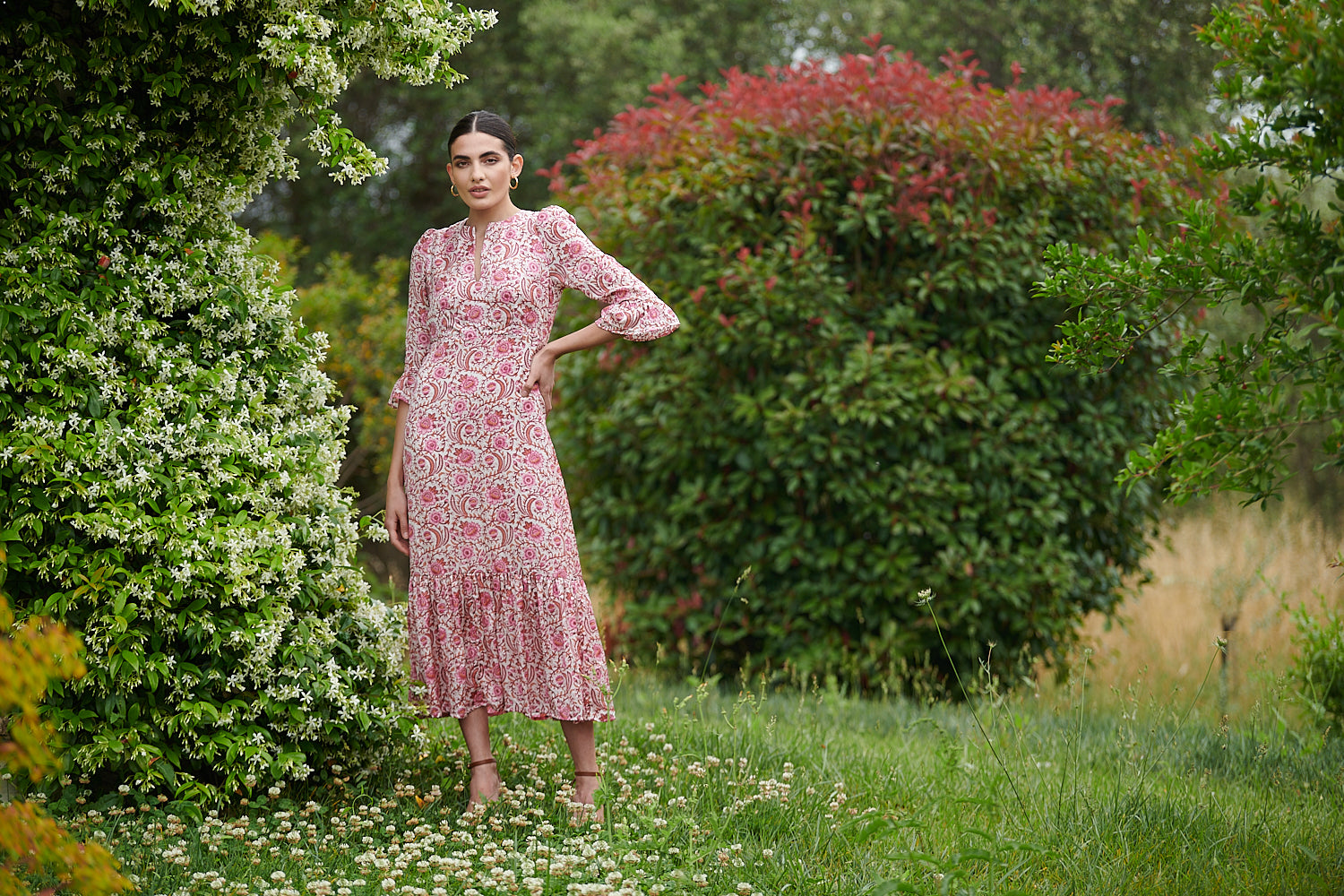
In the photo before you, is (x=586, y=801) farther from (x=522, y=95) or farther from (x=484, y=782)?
(x=522, y=95)

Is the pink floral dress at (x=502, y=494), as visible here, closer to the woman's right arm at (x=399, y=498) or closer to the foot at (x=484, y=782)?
the woman's right arm at (x=399, y=498)

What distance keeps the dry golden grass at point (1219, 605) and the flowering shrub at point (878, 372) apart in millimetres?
979

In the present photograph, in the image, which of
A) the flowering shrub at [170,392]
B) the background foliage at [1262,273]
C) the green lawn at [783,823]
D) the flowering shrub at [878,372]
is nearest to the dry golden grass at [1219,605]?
the flowering shrub at [878,372]

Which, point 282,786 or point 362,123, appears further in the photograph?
point 362,123

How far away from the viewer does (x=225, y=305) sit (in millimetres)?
3414

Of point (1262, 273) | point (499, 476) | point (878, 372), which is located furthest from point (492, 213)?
point (878, 372)

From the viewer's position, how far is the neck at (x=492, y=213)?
3.46 meters

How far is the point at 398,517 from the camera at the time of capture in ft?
11.5

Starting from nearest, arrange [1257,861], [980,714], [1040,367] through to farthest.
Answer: [1257,861] → [980,714] → [1040,367]

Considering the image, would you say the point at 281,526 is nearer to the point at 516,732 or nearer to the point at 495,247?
the point at 495,247

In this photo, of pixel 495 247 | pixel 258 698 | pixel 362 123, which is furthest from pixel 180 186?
pixel 362 123

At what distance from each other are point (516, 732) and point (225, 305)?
1959mm

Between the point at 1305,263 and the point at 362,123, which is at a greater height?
the point at 362,123

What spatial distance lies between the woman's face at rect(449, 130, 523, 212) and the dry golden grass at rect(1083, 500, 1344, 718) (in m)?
4.10
